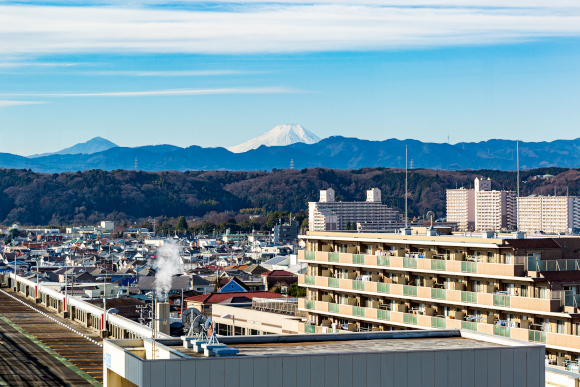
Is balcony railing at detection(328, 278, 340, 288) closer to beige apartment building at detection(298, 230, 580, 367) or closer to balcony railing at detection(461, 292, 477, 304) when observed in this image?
beige apartment building at detection(298, 230, 580, 367)

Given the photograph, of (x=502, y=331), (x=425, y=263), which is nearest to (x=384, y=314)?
(x=425, y=263)

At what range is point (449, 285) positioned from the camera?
3262 cm

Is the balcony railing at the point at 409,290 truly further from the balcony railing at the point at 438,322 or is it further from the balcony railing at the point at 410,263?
the balcony railing at the point at 438,322

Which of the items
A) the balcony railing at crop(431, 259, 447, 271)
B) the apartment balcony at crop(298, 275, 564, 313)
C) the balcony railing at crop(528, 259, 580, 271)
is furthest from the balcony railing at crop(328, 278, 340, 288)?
the balcony railing at crop(528, 259, 580, 271)

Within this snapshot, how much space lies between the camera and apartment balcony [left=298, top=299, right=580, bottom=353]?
27922 mm

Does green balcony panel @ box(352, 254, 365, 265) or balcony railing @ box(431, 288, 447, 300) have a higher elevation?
green balcony panel @ box(352, 254, 365, 265)

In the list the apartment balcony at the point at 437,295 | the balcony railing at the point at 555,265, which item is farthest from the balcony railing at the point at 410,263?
the balcony railing at the point at 555,265

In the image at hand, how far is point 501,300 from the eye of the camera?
98.9ft

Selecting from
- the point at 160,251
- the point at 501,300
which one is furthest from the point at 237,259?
the point at 501,300

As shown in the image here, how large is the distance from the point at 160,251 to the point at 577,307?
12667cm

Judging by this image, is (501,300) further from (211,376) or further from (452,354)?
(211,376)

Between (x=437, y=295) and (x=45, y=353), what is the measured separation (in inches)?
900

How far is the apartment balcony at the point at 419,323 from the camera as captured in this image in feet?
91.6

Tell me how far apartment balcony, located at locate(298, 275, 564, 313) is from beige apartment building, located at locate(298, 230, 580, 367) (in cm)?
4
